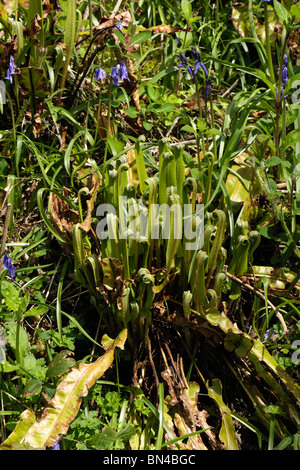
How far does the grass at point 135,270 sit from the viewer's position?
70.7 inches

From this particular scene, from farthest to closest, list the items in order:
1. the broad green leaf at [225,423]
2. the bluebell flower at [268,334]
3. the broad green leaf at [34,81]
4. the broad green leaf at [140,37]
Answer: the broad green leaf at [140,37] → the broad green leaf at [34,81] → the bluebell flower at [268,334] → the broad green leaf at [225,423]

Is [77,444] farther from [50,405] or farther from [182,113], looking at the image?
[182,113]

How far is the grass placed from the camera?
5.89 feet

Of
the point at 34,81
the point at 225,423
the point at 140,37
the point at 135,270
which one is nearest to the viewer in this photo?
the point at 225,423

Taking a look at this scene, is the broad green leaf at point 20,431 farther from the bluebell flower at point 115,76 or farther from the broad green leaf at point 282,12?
the broad green leaf at point 282,12

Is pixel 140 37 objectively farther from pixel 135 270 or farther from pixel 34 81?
pixel 135 270

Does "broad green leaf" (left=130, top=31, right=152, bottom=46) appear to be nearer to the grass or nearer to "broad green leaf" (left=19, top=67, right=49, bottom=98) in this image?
the grass

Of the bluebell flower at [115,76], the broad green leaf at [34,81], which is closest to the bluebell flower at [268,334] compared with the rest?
the bluebell flower at [115,76]

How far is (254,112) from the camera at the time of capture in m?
2.82

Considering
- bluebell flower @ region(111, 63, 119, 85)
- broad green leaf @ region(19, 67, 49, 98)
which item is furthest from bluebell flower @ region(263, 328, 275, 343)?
broad green leaf @ region(19, 67, 49, 98)

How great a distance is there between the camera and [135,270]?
1964 mm

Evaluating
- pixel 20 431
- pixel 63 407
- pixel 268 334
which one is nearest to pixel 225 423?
pixel 268 334

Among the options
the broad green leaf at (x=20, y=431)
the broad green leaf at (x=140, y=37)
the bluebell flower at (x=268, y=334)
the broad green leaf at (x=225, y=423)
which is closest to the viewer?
the broad green leaf at (x=20, y=431)
